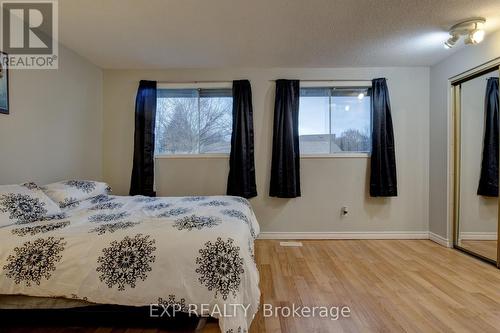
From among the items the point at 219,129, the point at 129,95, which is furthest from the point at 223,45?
the point at 129,95

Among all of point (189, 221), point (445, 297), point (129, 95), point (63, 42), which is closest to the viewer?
point (189, 221)

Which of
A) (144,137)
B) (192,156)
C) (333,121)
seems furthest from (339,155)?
(144,137)

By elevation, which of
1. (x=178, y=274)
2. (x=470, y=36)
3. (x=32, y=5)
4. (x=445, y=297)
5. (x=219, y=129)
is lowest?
Result: (x=445, y=297)

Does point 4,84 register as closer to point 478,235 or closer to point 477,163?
point 477,163

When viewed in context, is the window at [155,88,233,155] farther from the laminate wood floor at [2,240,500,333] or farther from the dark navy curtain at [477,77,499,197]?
the dark navy curtain at [477,77,499,197]

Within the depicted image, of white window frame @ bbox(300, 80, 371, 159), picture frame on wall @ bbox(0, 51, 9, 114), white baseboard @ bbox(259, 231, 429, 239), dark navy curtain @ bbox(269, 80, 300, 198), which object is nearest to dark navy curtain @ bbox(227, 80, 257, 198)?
dark navy curtain @ bbox(269, 80, 300, 198)

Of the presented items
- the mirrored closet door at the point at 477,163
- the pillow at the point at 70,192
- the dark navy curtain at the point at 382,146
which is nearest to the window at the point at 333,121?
the dark navy curtain at the point at 382,146

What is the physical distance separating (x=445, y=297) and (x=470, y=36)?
2.42m

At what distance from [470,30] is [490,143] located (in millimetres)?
1275

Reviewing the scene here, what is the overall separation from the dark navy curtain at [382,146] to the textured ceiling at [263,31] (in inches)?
17.7

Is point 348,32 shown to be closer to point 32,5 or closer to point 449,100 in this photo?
point 449,100

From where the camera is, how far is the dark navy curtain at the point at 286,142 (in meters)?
3.53

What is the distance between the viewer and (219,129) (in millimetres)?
3725

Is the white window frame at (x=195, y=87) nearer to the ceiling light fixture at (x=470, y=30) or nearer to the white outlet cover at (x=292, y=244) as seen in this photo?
the white outlet cover at (x=292, y=244)
